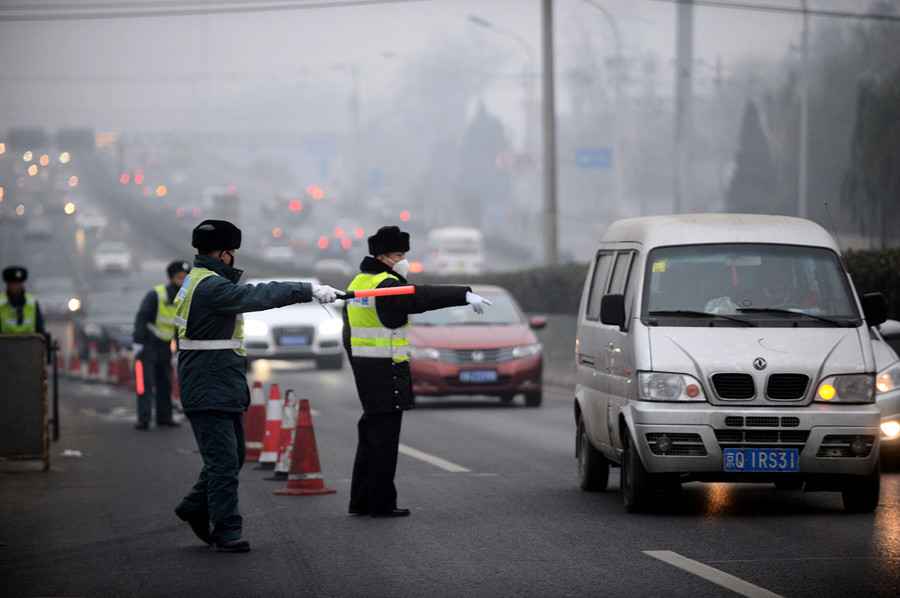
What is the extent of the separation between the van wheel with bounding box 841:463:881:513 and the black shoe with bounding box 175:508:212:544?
14.0 feet

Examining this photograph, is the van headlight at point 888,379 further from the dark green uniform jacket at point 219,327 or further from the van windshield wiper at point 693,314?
the dark green uniform jacket at point 219,327

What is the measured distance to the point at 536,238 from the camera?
400 ft

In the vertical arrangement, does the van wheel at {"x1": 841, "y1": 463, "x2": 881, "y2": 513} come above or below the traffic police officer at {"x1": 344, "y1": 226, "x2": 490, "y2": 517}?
below

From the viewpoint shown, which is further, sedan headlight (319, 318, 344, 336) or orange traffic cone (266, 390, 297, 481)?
sedan headlight (319, 318, 344, 336)

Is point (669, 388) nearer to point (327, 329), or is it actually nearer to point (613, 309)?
point (613, 309)

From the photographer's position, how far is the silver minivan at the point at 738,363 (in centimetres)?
1156

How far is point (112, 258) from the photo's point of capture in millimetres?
96250

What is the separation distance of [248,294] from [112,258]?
87.6 metres

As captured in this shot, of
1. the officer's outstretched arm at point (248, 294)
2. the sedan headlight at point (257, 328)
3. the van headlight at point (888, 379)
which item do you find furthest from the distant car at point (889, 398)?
the sedan headlight at point (257, 328)

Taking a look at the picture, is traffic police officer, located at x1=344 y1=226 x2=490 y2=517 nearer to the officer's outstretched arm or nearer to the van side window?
the officer's outstretched arm

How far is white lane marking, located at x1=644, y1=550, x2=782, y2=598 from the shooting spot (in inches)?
338

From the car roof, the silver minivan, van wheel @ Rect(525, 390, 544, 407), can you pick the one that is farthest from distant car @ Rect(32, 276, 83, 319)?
the silver minivan

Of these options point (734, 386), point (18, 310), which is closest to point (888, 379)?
point (734, 386)

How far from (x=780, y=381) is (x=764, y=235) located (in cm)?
141
